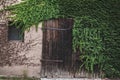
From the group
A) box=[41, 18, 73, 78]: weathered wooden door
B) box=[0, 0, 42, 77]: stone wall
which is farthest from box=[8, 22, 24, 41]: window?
box=[41, 18, 73, 78]: weathered wooden door

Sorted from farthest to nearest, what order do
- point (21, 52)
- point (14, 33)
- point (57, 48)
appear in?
point (14, 33), point (21, 52), point (57, 48)

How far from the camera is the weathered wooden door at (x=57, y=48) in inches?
496

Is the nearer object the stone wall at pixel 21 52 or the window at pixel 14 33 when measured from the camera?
the stone wall at pixel 21 52

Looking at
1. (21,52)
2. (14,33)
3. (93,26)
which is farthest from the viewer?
(14,33)

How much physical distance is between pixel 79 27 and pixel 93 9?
2.46ft

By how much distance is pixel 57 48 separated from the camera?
12.6 m

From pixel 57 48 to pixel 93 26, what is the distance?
1407 millimetres

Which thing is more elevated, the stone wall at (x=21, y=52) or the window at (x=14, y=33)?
the window at (x=14, y=33)

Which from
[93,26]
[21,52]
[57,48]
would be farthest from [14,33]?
[93,26]

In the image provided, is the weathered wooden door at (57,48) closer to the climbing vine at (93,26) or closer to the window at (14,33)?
the climbing vine at (93,26)

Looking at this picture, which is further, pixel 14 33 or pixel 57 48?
pixel 14 33

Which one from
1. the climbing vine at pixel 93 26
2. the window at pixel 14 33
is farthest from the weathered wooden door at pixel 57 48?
the window at pixel 14 33

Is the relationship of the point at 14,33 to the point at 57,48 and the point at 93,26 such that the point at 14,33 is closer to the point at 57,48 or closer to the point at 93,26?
the point at 57,48

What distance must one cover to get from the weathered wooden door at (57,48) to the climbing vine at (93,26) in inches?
9.5
